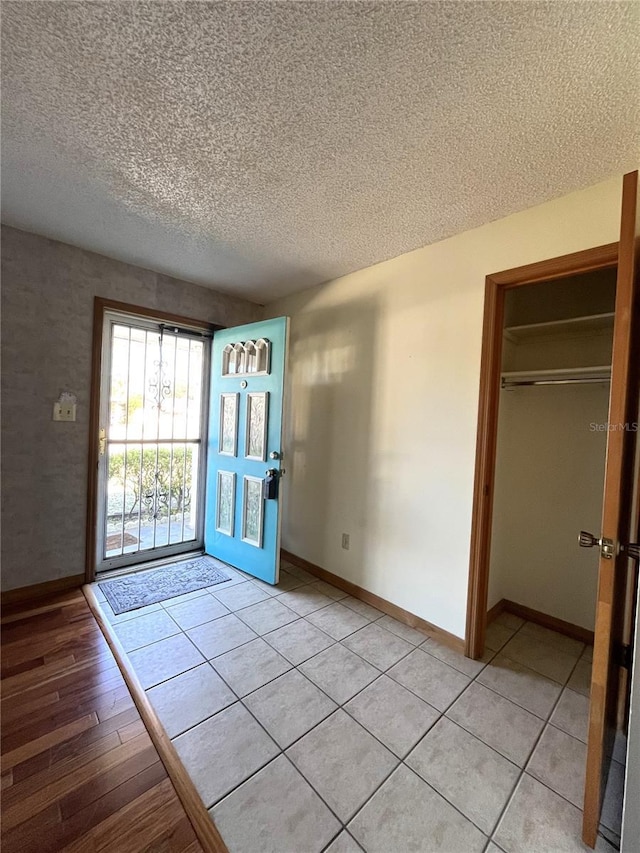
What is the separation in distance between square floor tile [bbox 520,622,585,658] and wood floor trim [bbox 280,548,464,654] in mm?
578

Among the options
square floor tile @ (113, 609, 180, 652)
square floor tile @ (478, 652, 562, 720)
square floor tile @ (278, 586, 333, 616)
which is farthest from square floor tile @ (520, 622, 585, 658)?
square floor tile @ (113, 609, 180, 652)

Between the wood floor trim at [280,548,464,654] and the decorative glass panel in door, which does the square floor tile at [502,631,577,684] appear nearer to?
the wood floor trim at [280,548,464,654]

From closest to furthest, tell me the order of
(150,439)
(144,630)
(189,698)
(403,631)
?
(189,698) < (144,630) < (403,631) < (150,439)

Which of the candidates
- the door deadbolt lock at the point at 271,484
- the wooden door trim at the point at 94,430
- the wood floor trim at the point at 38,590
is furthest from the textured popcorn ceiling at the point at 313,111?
the wood floor trim at the point at 38,590

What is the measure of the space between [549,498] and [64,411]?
11.1 feet

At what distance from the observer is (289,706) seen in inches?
58.6

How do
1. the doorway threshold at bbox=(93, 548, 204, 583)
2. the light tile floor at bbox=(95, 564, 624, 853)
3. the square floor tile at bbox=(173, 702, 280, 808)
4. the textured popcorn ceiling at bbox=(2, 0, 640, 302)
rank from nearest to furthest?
1. the textured popcorn ceiling at bbox=(2, 0, 640, 302)
2. the light tile floor at bbox=(95, 564, 624, 853)
3. the square floor tile at bbox=(173, 702, 280, 808)
4. the doorway threshold at bbox=(93, 548, 204, 583)

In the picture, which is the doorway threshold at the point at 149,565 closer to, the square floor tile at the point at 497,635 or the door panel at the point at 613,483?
the square floor tile at the point at 497,635

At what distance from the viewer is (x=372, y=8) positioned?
91 centimetres

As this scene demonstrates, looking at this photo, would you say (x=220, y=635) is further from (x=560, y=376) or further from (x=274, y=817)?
(x=560, y=376)

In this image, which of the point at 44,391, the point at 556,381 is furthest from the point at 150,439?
the point at 556,381

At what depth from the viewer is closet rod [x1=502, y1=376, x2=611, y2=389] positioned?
1908 millimetres

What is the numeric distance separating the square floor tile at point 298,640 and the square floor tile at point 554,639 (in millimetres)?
1308

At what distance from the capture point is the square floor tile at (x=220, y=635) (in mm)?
1839
